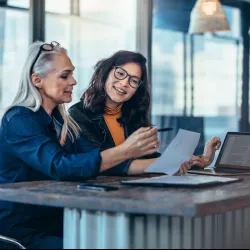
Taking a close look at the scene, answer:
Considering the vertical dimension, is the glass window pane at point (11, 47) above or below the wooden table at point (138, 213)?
above

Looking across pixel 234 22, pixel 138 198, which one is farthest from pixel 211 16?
pixel 138 198

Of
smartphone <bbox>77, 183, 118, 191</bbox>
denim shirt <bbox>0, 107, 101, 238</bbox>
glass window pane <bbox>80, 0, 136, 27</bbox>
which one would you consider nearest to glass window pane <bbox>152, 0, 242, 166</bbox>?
glass window pane <bbox>80, 0, 136, 27</bbox>

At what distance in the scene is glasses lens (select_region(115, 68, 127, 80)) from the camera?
3602 millimetres

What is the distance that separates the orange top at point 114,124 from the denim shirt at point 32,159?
69 centimetres

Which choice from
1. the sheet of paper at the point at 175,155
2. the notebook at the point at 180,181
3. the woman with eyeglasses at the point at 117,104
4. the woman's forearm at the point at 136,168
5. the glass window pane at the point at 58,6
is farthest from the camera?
the glass window pane at the point at 58,6

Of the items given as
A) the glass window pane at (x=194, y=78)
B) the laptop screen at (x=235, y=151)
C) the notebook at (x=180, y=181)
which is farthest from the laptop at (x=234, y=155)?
the glass window pane at (x=194, y=78)

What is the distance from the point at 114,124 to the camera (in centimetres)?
361

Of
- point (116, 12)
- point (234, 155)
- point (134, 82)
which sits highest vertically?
point (116, 12)

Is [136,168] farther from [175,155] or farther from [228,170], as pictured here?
[228,170]

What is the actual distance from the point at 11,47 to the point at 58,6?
64cm

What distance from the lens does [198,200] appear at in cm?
218

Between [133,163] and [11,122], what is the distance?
67cm

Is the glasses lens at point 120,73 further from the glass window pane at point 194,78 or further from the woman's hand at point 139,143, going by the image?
the glass window pane at point 194,78

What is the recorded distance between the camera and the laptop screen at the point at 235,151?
11.9 feet
